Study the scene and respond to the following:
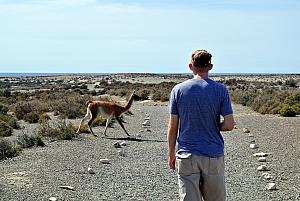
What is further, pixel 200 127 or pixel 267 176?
pixel 267 176

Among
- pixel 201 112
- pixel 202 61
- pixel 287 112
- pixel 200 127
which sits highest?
pixel 202 61

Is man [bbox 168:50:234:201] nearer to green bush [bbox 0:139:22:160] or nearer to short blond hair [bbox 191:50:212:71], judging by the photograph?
short blond hair [bbox 191:50:212:71]

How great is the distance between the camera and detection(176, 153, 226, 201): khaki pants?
5.47 meters

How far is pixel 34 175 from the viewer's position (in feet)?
37.9

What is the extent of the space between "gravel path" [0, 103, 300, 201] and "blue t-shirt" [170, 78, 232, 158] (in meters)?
4.12

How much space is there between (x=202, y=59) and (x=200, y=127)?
0.72 metres

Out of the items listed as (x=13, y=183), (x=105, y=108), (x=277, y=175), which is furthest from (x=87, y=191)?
(x=105, y=108)

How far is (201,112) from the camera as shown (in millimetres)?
5457

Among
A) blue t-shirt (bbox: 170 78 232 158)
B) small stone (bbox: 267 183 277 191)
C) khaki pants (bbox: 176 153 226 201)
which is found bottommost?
small stone (bbox: 267 183 277 191)

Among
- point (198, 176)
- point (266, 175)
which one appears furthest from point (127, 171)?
point (198, 176)

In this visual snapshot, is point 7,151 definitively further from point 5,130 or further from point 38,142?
point 5,130

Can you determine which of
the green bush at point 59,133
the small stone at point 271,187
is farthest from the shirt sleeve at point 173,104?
the green bush at point 59,133

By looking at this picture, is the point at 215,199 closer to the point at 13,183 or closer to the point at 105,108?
the point at 13,183

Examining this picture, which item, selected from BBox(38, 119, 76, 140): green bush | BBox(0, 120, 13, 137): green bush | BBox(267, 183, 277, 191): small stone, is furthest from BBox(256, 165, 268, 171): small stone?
BBox(0, 120, 13, 137): green bush
